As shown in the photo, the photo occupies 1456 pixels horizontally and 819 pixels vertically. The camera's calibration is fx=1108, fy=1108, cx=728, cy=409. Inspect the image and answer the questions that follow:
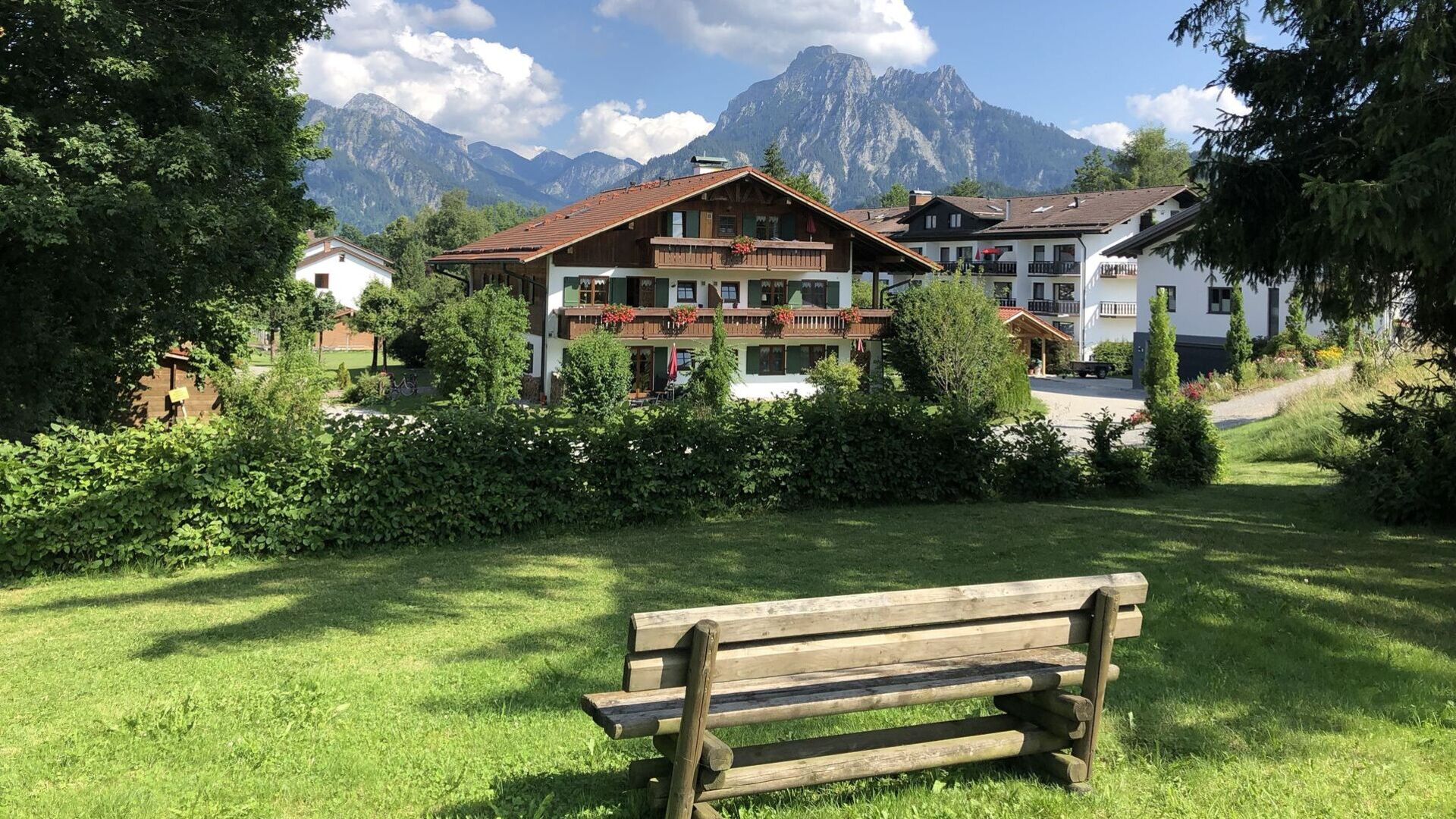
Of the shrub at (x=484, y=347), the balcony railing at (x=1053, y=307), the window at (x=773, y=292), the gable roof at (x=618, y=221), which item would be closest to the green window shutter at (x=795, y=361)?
the window at (x=773, y=292)

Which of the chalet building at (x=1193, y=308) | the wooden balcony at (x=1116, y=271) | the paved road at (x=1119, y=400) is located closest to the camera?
the paved road at (x=1119, y=400)

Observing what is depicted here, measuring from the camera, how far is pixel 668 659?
→ 145 inches

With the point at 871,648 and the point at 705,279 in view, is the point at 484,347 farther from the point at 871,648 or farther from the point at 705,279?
the point at 871,648

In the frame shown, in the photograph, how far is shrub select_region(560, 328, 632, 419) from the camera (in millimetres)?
34594

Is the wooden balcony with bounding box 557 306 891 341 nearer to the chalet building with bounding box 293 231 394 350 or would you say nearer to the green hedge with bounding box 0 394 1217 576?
the green hedge with bounding box 0 394 1217 576

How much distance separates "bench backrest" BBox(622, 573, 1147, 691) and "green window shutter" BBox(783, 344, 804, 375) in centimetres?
3857

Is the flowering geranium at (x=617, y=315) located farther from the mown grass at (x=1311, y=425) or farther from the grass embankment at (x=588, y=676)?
the grass embankment at (x=588, y=676)

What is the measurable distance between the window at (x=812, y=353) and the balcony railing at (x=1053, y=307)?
79.1 feet

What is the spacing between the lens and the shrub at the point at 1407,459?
38.7 feet

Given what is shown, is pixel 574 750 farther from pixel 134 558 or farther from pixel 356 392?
pixel 356 392

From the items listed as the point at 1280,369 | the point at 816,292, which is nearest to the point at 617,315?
the point at 816,292

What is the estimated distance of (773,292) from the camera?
43.4 metres

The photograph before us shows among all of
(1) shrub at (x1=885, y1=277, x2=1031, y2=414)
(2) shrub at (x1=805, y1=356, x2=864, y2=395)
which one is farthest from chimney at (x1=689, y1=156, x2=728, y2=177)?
(1) shrub at (x1=885, y1=277, x2=1031, y2=414)

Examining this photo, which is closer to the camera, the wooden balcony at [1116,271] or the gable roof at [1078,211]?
the gable roof at [1078,211]
